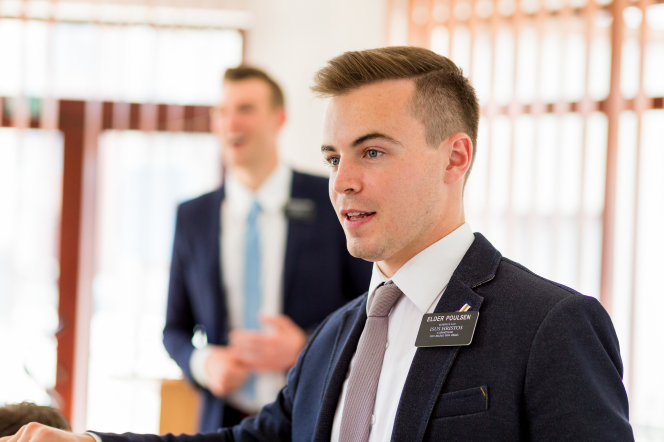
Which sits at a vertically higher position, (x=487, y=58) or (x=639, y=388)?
(x=487, y=58)

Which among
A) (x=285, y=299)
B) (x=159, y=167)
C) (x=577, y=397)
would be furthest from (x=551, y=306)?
(x=159, y=167)

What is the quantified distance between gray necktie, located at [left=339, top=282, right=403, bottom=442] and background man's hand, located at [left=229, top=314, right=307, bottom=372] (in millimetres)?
987

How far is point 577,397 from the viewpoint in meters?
0.93

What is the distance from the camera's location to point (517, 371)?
992 mm

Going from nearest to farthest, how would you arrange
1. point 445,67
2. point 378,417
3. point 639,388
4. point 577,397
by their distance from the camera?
point 577,397 → point 378,417 → point 445,67 → point 639,388

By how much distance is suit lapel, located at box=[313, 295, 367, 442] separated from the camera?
124cm

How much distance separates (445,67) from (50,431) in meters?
1.09

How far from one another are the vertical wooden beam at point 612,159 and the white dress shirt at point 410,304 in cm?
257

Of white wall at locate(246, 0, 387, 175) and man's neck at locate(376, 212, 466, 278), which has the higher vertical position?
white wall at locate(246, 0, 387, 175)

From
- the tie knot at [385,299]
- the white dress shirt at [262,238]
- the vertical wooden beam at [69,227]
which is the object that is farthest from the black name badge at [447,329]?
the vertical wooden beam at [69,227]

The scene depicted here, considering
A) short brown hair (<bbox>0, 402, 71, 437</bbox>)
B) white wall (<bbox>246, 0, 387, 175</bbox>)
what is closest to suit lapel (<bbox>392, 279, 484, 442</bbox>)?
short brown hair (<bbox>0, 402, 71, 437</bbox>)

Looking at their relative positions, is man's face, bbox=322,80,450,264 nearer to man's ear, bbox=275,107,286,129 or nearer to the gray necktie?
the gray necktie

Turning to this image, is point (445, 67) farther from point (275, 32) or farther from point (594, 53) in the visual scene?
point (275, 32)

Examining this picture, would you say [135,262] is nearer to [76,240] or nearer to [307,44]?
[76,240]
